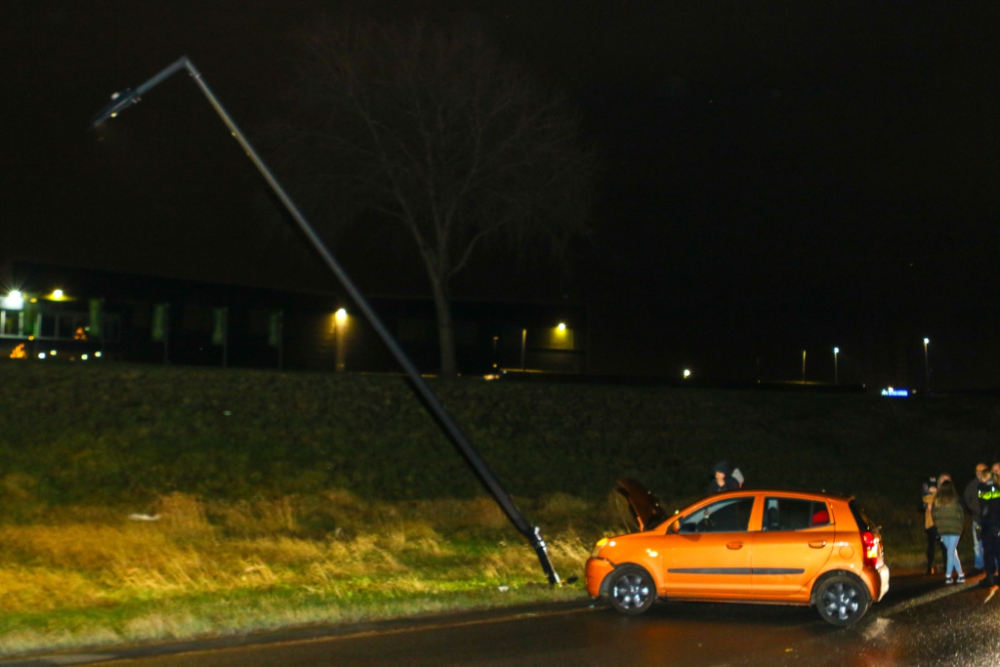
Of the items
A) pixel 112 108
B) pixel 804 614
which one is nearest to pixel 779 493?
pixel 804 614

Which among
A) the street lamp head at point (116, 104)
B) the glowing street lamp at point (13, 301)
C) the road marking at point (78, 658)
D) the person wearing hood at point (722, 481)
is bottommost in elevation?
the road marking at point (78, 658)

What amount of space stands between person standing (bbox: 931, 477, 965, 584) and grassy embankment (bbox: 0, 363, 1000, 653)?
12.2ft

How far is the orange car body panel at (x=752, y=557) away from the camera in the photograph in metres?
10.8

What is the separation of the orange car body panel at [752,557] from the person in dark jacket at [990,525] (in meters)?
4.02

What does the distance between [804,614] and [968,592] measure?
3508mm

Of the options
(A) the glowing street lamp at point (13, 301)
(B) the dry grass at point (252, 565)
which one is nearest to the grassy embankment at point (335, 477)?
(B) the dry grass at point (252, 565)

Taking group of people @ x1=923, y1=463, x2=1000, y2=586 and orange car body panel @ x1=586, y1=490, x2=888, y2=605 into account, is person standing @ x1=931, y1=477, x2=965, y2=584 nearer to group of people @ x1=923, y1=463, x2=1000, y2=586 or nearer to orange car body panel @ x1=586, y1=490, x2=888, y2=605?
group of people @ x1=923, y1=463, x2=1000, y2=586

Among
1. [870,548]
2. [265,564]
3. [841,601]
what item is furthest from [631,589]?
[265,564]

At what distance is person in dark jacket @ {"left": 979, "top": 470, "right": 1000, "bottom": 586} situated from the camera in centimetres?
1400

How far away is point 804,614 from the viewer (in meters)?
11.8

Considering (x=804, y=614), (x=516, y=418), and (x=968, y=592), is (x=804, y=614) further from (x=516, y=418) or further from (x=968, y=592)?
(x=516, y=418)

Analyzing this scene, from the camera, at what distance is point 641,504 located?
12.7m

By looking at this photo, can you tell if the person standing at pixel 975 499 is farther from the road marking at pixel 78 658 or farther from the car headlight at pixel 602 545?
the road marking at pixel 78 658

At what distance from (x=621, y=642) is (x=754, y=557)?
220cm
